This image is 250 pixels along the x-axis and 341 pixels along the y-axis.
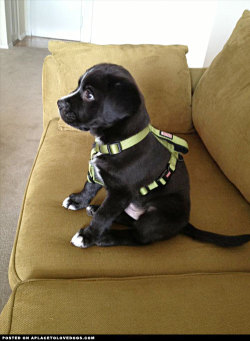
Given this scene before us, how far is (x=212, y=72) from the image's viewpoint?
1.50m

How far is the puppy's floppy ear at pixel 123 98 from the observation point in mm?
941

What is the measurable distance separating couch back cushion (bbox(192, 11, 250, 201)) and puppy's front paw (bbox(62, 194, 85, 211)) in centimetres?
64

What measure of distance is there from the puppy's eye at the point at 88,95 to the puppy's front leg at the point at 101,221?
34cm

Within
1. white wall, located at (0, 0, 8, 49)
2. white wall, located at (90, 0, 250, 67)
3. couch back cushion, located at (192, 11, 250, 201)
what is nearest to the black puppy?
couch back cushion, located at (192, 11, 250, 201)

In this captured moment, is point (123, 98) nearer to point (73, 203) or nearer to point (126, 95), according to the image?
point (126, 95)

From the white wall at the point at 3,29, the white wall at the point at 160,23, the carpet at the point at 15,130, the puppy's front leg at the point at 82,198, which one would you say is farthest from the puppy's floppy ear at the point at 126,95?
the white wall at the point at 3,29

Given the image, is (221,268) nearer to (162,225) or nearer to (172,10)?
(162,225)

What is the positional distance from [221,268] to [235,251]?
3.8 inches

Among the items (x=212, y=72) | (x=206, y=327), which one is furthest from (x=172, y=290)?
(x=212, y=72)

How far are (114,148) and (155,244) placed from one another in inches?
14.3

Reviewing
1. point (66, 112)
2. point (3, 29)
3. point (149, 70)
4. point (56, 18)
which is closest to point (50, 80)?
point (149, 70)

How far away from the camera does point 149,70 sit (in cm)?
151

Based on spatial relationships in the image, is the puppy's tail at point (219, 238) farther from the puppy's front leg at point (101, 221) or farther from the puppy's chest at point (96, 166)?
the puppy's chest at point (96, 166)

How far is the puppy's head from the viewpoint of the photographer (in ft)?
3.11
